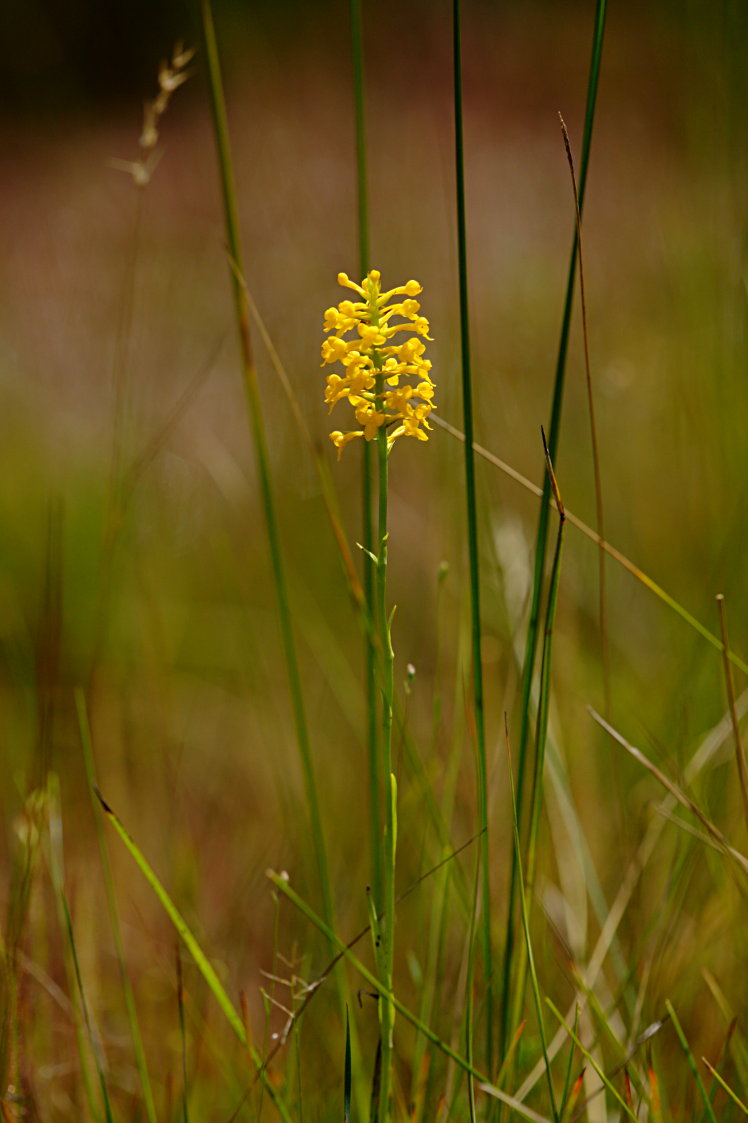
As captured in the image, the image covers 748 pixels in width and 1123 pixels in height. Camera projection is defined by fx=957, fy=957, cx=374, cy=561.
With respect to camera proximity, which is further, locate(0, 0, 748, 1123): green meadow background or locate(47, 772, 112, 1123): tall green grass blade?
locate(0, 0, 748, 1123): green meadow background

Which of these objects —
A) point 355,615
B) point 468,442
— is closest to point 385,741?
point 468,442

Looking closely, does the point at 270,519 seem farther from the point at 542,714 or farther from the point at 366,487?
the point at 542,714

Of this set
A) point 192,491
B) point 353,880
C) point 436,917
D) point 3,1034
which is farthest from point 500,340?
point 3,1034

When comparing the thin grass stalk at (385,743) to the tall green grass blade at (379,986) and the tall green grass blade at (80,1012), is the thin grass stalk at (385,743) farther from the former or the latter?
the tall green grass blade at (80,1012)

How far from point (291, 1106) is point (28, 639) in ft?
2.43

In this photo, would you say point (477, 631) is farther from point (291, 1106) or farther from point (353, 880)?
point (353, 880)

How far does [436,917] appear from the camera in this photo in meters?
0.55

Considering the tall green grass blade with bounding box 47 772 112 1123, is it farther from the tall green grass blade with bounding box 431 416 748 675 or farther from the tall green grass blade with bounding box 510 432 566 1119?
the tall green grass blade with bounding box 431 416 748 675

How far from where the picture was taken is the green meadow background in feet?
1.98

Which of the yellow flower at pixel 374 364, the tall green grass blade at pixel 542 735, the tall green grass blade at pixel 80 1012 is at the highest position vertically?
the yellow flower at pixel 374 364

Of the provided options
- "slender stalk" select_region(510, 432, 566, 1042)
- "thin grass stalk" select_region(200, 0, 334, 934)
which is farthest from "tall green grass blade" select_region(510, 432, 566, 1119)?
"thin grass stalk" select_region(200, 0, 334, 934)

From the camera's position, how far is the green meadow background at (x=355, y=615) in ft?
1.98

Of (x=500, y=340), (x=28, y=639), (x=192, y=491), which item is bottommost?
(x=28, y=639)

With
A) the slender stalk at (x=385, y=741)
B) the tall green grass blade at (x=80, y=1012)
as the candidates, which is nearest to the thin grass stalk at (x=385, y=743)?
the slender stalk at (x=385, y=741)
